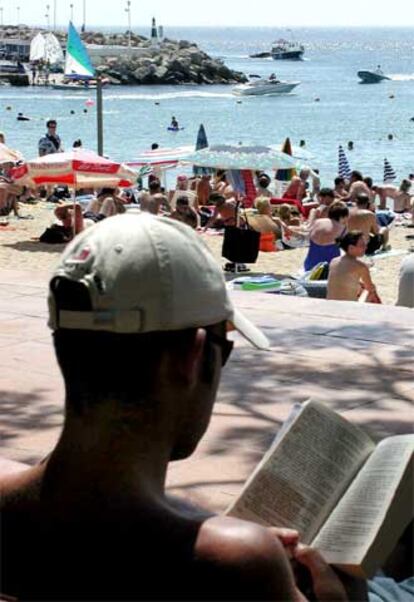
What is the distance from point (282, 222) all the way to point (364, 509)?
14.1m

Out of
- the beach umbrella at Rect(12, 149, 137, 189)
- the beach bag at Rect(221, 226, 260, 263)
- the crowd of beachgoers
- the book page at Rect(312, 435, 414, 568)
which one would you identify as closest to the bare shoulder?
the book page at Rect(312, 435, 414, 568)

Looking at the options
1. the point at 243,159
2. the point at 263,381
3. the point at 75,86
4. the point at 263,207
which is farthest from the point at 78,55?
the point at 75,86

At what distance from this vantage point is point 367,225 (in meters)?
14.3

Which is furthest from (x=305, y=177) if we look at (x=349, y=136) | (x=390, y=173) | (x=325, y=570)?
(x=349, y=136)

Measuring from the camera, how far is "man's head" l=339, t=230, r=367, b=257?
9.50m

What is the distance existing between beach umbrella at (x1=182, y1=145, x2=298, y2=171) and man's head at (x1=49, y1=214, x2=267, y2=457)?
15.5 metres

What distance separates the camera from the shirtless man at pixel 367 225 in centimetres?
1429

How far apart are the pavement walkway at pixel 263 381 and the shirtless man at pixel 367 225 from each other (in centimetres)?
510

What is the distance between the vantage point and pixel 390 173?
29281mm

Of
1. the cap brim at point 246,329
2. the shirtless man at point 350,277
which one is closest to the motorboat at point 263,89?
the shirtless man at point 350,277

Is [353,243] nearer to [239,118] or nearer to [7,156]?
[7,156]

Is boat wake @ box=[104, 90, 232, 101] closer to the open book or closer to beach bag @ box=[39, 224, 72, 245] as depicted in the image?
beach bag @ box=[39, 224, 72, 245]

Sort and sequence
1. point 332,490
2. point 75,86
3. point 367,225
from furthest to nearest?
point 75,86 < point 367,225 < point 332,490

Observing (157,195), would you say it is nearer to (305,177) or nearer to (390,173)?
(305,177)
